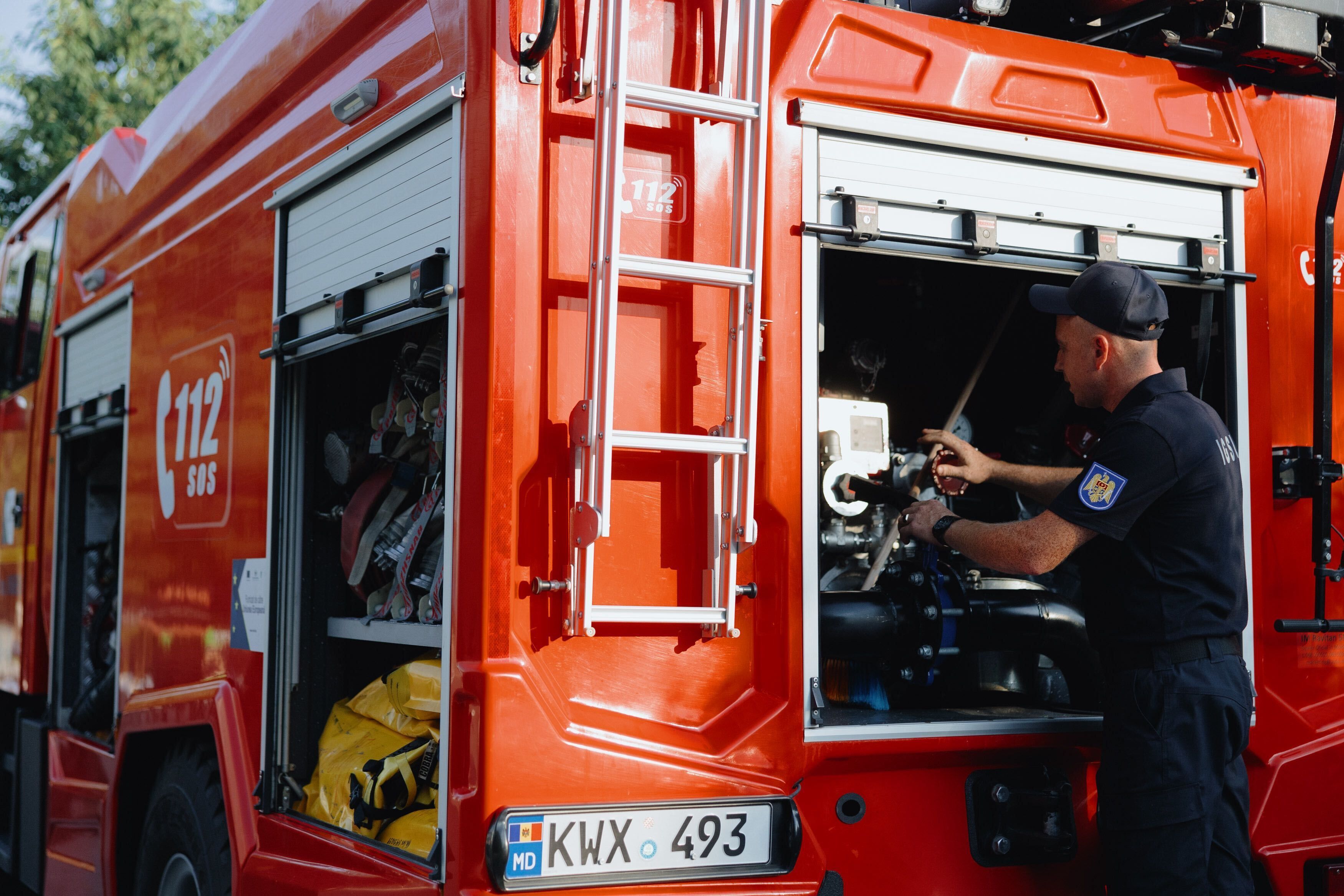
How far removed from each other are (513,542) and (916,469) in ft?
5.27

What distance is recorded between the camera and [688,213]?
2711 millimetres

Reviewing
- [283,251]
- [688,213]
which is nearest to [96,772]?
[283,251]

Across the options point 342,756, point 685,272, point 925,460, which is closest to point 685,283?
point 685,272

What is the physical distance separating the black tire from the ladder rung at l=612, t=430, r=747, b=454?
1896 mm

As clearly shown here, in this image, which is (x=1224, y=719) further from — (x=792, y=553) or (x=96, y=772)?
(x=96, y=772)

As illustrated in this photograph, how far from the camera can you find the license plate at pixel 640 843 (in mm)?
2408

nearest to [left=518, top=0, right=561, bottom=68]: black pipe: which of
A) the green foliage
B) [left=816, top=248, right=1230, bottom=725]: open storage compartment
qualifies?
[left=816, top=248, right=1230, bottom=725]: open storage compartment

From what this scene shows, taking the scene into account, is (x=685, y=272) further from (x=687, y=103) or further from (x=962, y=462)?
(x=962, y=462)

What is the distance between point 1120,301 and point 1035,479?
2.00 feet

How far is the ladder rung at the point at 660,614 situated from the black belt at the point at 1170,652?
981mm

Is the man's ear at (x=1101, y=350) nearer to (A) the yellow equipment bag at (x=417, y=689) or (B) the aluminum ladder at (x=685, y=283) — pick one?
(B) the aluminum ladder at (x=685, y=283)

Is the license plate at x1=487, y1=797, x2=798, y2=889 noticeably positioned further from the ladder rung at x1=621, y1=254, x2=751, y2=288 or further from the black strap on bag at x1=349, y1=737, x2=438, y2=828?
the ladder rung at x1=621, y1=254, x2=751, y2=288

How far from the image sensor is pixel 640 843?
2504 millimetres

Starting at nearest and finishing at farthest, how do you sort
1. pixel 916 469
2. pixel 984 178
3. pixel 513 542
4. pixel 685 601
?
pixel 513 542, pixel 685 601, pixel 984 178, pixel 916 469
